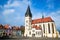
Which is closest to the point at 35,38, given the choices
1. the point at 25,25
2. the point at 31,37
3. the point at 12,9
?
the point at 31,37

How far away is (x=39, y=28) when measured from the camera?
34.7ft

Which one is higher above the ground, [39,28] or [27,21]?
[27,21]

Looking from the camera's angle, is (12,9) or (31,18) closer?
(12,9)

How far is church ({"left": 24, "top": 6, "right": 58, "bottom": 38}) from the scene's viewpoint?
1015 cm

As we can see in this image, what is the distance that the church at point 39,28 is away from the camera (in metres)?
10.1

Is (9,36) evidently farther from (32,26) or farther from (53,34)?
(53,34)

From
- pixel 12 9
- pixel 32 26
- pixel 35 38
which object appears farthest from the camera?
pixel 32 26

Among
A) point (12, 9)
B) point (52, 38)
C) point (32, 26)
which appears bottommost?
point (52, 38)

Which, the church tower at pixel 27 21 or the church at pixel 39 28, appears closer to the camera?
the church at pixel 39 28

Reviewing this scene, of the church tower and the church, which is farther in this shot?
the church tower

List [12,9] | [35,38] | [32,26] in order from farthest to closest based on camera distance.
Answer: [32,26], [35,38], [12,9]

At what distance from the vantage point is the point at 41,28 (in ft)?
34.3

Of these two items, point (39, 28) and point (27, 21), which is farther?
point (39, 28)

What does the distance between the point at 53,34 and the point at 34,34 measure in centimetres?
120
